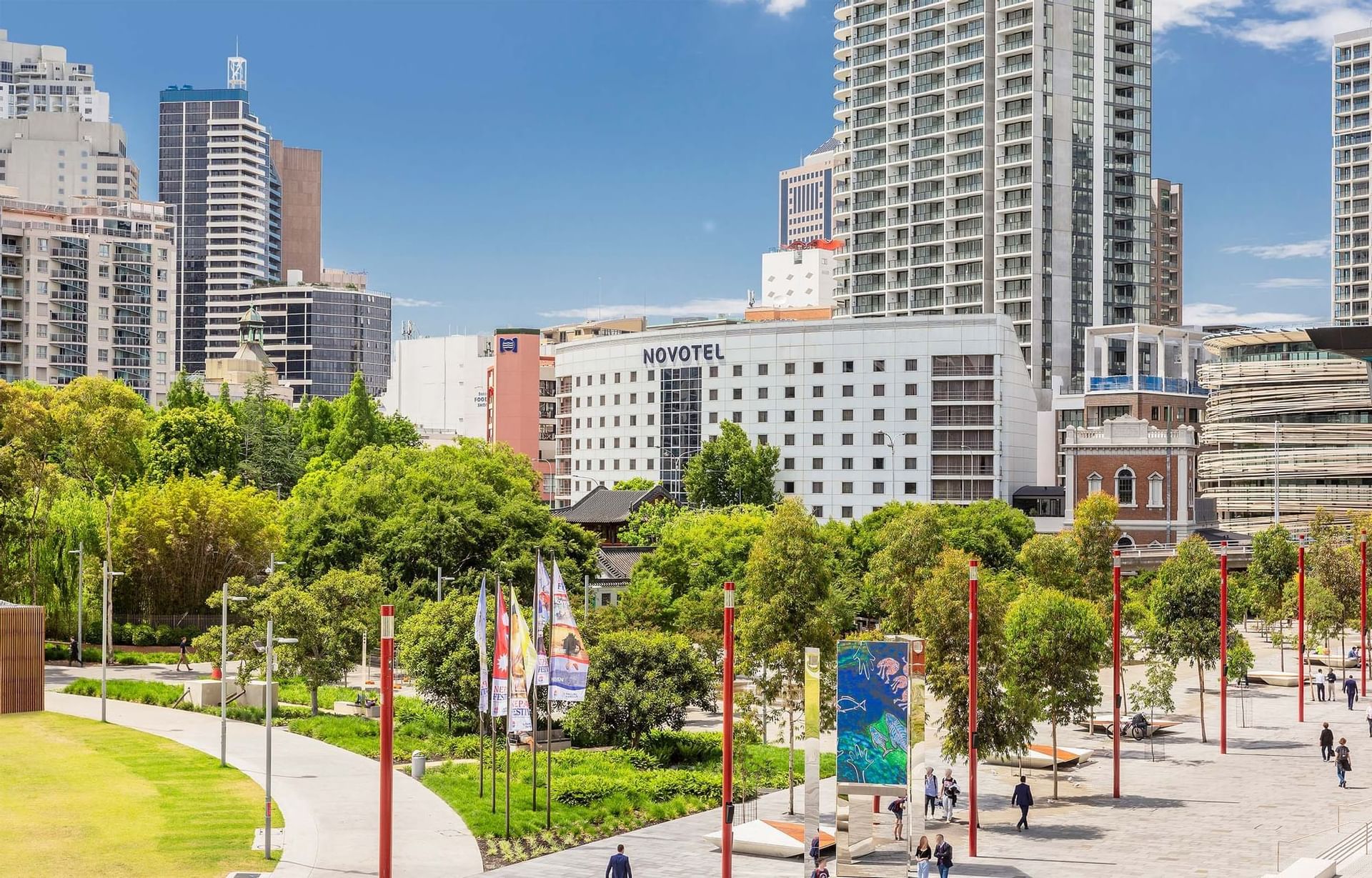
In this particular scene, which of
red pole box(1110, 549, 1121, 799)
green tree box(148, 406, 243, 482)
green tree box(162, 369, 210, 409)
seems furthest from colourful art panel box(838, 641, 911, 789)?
green tree box(162, 369, 210, 409)

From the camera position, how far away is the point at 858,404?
135375 mm

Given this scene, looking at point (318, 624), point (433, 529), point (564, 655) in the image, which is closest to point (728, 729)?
point (564, 655)

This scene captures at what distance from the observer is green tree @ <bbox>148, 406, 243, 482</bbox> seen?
11506 cm

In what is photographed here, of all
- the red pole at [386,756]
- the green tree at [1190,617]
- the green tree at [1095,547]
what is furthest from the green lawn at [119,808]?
the green tree at [1190,617]

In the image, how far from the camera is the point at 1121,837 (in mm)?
42594

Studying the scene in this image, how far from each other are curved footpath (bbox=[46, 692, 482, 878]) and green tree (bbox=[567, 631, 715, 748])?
7451mm

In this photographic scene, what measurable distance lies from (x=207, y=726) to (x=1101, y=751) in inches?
1444

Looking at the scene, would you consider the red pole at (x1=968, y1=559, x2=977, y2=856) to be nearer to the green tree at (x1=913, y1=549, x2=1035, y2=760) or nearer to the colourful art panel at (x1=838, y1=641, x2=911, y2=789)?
the colourful art panel at (x1=838, y1=641, x2=911, y2=789)

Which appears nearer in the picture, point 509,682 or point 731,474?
point 509,682

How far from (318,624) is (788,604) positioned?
24708 mm

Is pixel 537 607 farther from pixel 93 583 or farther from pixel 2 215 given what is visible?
pixel 2 215

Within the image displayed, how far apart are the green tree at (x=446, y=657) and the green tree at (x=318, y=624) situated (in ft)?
22.2

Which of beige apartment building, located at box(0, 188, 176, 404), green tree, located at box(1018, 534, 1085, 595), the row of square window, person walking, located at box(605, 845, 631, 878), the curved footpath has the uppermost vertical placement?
beige apartment building, located at box(0, 188, 176, 404)

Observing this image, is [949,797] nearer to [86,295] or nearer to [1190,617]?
[1190,617]
